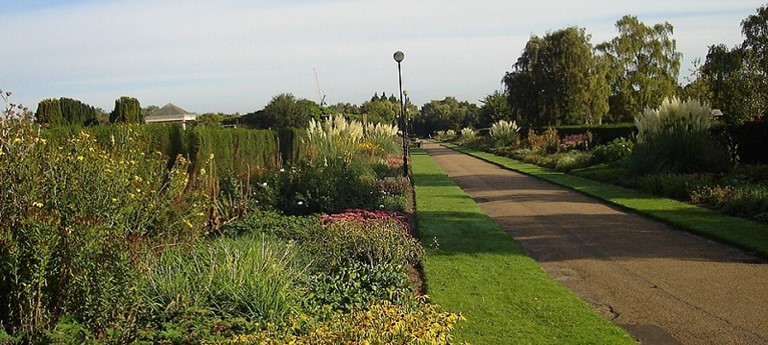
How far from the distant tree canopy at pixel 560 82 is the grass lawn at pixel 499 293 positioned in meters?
38.8

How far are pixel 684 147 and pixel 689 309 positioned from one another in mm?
13253

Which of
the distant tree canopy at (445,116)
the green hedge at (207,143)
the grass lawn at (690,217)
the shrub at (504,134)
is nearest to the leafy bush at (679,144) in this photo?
the grass lawn at (690,217)

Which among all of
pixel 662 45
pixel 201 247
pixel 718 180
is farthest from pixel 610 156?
→ pixel 662 45

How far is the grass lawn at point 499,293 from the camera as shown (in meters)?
6.35

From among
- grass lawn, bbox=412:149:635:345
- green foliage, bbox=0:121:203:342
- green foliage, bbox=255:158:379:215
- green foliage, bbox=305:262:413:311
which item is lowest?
grass lawn, bbox=412:149:635:345

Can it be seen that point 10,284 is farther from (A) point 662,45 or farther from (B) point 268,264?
(A) point 662,45

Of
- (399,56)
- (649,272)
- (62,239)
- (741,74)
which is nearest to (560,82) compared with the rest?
(741,74)

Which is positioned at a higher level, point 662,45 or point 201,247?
point 662,45

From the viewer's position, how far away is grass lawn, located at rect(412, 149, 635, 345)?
6.35 meters

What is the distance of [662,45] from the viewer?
56.4 meters

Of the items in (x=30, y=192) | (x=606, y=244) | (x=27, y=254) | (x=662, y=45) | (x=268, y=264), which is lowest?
(x=606, y=244)

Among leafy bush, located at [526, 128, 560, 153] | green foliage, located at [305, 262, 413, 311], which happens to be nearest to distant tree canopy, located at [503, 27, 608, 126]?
leafy bush, located at [526, 128, 560, 153]

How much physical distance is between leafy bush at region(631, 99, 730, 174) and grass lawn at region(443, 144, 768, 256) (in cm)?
138

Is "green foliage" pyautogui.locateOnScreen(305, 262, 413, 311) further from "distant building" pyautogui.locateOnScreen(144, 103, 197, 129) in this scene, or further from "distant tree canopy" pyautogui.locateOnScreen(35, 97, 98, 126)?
"distant building" pyautogui.locateOnScreen(144, 103, 197, 129)
